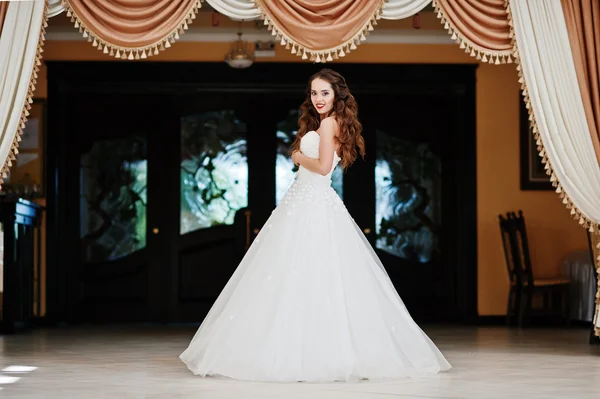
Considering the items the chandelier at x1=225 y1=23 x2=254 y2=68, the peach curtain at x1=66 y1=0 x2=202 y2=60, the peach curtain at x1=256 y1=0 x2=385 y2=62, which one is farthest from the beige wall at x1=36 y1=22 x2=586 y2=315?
the peach curtain at x1=66 y1=0 x2=202 y2=60

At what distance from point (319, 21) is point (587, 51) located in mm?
1678

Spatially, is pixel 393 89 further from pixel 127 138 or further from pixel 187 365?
pixel 187 365

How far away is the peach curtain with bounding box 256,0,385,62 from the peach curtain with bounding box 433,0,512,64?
0.44 meters

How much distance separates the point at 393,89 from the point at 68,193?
3242 millimetres

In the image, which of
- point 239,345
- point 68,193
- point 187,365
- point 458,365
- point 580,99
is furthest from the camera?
point 68,193

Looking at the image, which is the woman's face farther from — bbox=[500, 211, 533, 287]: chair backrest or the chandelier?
bbox=[500, 211, 533, 287]: chair backrest

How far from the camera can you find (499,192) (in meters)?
9.59

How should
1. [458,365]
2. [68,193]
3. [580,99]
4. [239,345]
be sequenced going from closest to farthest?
[239,345] → [458,365] → [580,99] → [68,193]

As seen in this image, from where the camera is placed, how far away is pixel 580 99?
20.1 feet

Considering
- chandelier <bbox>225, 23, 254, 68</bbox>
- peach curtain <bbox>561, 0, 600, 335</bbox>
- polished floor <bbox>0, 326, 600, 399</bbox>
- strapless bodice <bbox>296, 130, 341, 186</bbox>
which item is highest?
chandelier <bbox>225, 23, 254, 68</bbox>

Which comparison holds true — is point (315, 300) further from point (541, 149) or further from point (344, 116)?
point (541, 149)

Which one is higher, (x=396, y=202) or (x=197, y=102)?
(x=197, y=102)

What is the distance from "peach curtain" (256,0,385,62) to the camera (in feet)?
19.6

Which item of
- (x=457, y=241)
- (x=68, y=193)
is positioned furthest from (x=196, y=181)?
(x=457, y=241)
